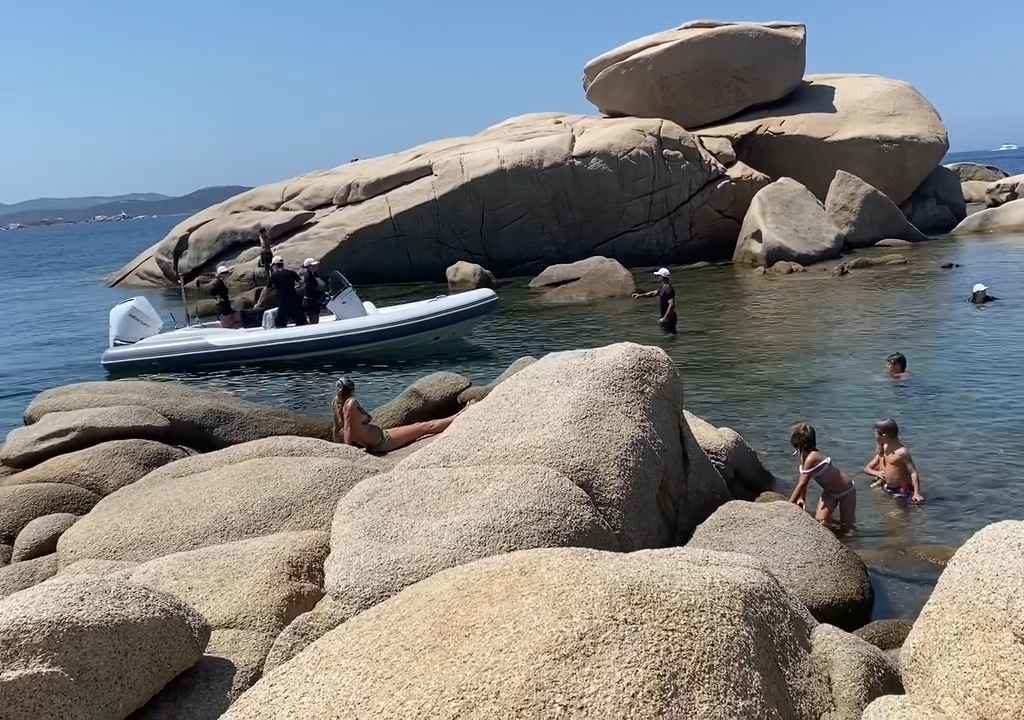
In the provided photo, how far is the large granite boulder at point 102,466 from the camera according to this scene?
349 inches

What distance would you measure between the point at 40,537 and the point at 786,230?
22.1 m

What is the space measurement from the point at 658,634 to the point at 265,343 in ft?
48.0

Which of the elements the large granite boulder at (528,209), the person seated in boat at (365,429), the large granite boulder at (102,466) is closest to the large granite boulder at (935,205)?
the large granite boulder at (528,209)

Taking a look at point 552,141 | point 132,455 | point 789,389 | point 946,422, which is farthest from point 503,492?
point 552,141

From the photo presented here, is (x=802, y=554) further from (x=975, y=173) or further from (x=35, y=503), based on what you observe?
(x=975, y=173)

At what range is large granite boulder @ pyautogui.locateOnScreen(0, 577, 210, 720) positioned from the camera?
13.2 feet

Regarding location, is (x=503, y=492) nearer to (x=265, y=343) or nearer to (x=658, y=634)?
(x=658, y=634)

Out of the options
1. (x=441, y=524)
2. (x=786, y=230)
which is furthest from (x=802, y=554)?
(x=786, y=230)

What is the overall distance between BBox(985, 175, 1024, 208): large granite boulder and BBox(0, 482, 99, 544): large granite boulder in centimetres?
3622

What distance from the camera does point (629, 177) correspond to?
92.1 feet

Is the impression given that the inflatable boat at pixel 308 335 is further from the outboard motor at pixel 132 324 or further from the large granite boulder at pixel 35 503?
the large granite boulder at pixel 35 503

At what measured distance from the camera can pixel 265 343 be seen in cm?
1745

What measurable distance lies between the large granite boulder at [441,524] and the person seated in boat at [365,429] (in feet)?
16.6

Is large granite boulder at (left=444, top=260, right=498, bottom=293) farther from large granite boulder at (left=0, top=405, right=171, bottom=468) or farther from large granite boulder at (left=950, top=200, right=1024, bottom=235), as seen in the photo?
large granite boulder at (left=0, top=405, right=171, bottom=468)
